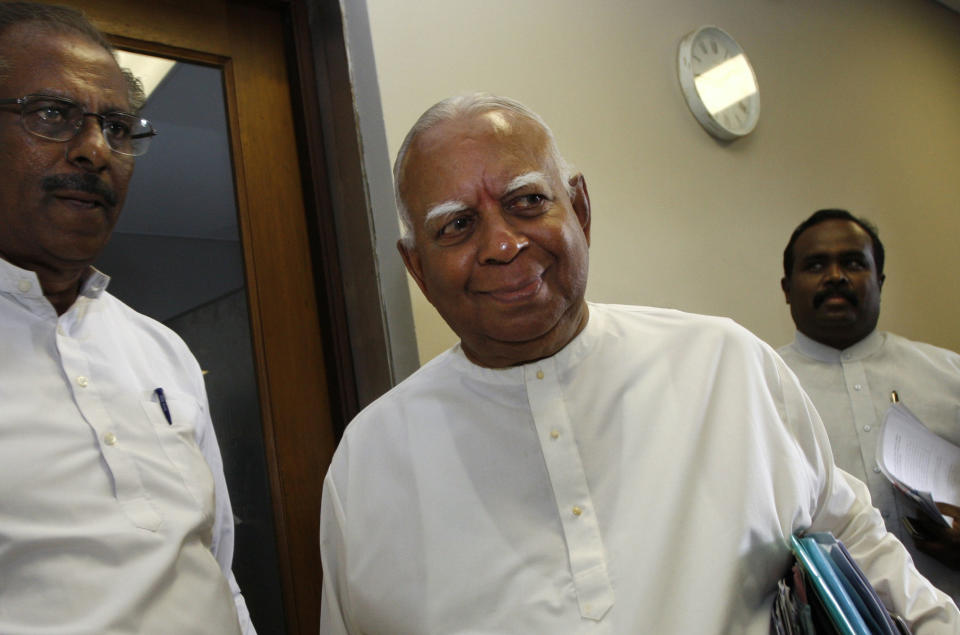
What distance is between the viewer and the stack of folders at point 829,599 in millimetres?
927

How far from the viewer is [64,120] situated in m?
1.26

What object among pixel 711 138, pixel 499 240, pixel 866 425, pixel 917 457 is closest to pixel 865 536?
pixel 917 457

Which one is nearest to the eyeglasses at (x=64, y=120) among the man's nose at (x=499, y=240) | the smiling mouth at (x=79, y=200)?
the smiling mouth at (x=79, y=200)

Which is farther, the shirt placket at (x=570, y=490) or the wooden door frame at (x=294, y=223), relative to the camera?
the wooden door frame at (x=294, y=223)

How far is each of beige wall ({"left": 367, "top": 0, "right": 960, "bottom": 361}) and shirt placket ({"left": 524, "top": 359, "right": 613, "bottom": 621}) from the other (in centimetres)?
59

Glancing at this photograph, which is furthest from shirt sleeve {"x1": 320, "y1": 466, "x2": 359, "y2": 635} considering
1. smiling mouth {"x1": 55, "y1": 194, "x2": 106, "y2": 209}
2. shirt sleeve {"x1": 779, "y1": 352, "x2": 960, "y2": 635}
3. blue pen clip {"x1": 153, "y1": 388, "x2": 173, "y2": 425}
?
shirt sleeve {"x1": 779, "y1": 352, "x2": 960, "y2": 635}

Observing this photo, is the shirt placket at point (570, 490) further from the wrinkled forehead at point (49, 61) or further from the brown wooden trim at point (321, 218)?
the wrinkled forehead at point (49, 61)

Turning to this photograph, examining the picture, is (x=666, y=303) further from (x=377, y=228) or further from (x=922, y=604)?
(x=922, y=604)

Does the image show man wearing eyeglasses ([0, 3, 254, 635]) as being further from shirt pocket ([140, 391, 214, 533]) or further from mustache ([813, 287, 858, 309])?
mustache ([813, 287, 858, 309])

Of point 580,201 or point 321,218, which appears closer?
point 580,201

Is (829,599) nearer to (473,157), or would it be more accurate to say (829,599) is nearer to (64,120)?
(473,157)

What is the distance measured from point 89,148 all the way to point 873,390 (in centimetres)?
235

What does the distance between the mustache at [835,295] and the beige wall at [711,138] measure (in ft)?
1.36

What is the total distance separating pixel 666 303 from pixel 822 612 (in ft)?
5.60
